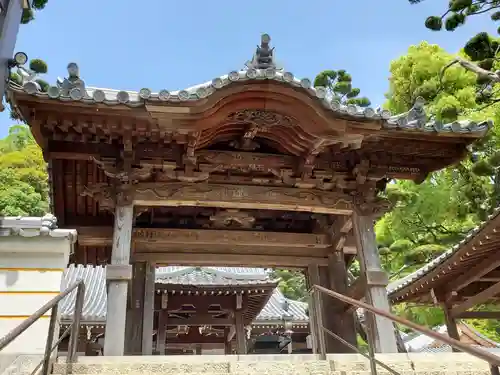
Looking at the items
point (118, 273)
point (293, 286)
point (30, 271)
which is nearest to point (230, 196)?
point (118, 273)

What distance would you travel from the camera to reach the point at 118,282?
5590 millimetres

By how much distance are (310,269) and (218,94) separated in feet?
12.7

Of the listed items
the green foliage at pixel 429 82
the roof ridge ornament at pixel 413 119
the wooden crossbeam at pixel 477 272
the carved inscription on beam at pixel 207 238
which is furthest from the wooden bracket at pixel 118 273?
the green foliage at pixel 429 82

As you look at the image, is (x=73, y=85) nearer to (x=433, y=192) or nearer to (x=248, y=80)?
(x=248, y=80)

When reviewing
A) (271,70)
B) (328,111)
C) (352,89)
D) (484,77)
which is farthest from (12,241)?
(352,89)

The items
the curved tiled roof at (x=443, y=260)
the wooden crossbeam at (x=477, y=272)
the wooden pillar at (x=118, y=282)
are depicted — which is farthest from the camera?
the wooden crossbeam at (x=477, y=272)

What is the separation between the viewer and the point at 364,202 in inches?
272

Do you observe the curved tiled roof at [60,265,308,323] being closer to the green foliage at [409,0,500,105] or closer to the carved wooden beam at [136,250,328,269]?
the carved wooden beam at [136,250,328,269]

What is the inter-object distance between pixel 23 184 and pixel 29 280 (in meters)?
24.5

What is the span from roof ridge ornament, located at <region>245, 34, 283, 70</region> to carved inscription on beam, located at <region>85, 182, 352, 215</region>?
1.80m

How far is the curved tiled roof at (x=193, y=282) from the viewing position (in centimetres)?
1341

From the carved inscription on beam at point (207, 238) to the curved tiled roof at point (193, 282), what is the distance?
13.6 ft

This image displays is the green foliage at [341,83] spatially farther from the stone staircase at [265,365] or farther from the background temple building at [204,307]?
the stone staircase at [265,365]

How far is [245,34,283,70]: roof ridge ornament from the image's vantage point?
20.1ft
